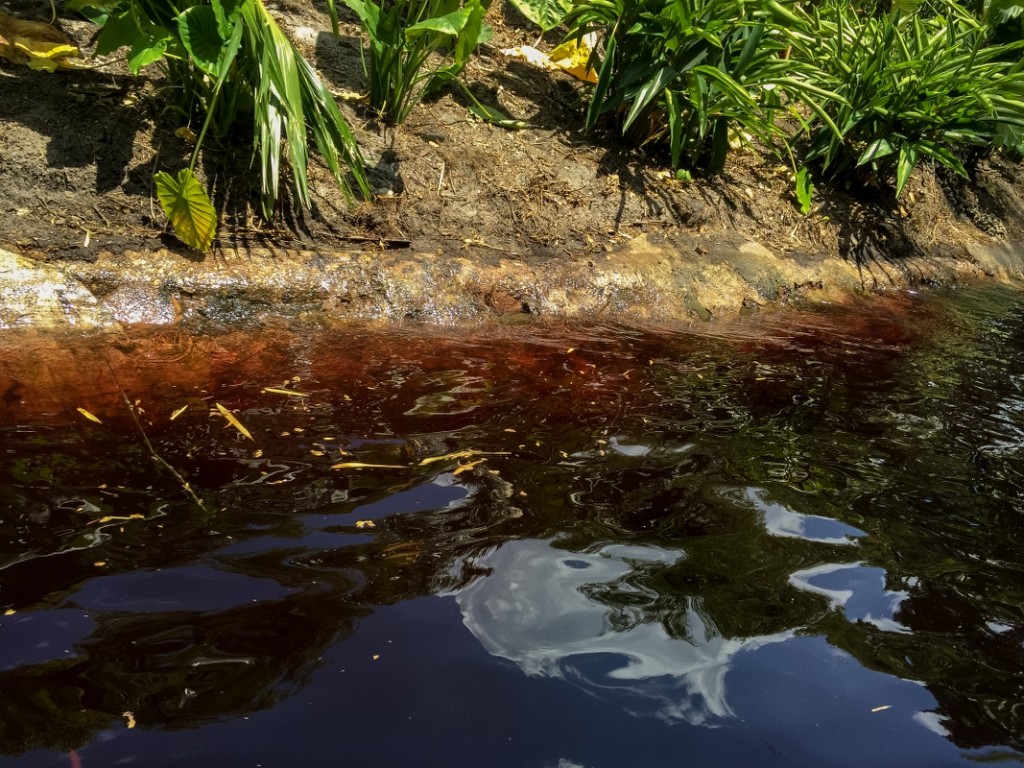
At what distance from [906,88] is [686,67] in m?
1.51

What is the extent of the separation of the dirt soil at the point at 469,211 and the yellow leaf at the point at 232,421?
36.6 inches

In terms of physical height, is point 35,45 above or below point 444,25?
below

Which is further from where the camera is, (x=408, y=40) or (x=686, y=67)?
(x=686, y=67)

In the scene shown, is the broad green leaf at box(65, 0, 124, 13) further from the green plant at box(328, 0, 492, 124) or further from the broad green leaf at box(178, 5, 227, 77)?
the green plant at box(328, 0, 492, 124)

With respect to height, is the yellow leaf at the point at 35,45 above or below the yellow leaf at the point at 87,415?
above

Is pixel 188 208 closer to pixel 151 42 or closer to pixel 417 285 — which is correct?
pixel 151 42

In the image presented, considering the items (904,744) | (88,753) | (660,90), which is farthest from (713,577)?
(660,90)

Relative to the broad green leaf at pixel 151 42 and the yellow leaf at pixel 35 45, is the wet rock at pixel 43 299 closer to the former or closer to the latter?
the broad green leaf at pixel 151 42

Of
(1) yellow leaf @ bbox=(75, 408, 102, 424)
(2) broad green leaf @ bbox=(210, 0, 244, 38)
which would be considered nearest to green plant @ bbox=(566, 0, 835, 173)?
(2) broad green leaf @ bbox=(210, 0, 244, 38)

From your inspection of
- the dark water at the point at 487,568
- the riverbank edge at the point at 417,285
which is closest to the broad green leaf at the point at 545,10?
the riverbank edge at the point at 417,285

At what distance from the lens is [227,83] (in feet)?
11.0

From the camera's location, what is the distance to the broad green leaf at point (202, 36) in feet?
9.44

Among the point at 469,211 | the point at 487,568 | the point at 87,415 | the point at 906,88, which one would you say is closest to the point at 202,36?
the point at 469,211

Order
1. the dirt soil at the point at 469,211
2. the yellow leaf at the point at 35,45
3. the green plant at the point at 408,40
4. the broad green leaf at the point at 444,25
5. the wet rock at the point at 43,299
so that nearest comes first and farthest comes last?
the wet rock at the point at 43,299 → the dirt soil at the point at 469,211 → the yellow leaf at the point at 35,45 → the broad green leaf at the point at 444,25 → the green plant at the point at 408,40
